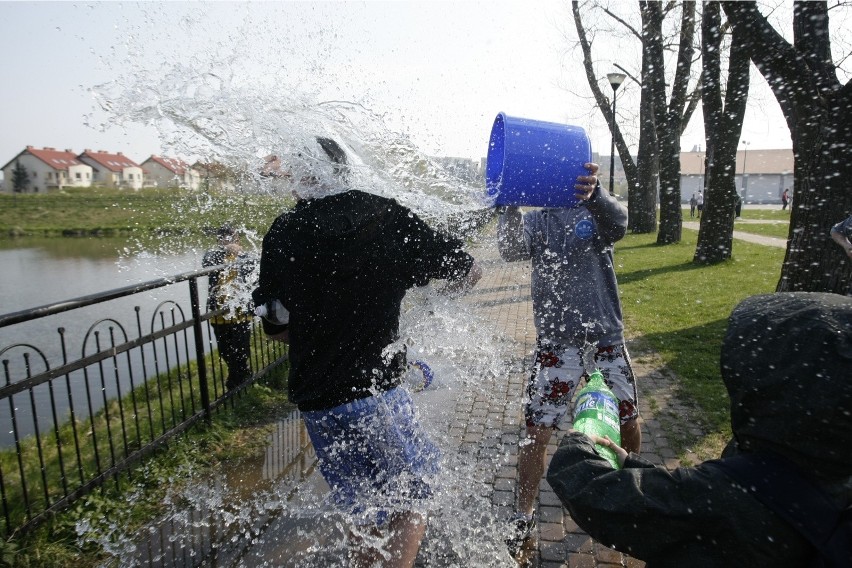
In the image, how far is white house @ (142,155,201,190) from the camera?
3129 mm

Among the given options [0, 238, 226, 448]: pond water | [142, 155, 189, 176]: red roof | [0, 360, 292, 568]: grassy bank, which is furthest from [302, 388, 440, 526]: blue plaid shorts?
[0, 238, 226, 448]: pond water

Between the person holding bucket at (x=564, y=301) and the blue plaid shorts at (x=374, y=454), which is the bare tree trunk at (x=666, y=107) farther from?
the blue plaid shorts at (x=374, y=454)

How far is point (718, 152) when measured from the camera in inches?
469

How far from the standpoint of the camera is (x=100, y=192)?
3953 cm

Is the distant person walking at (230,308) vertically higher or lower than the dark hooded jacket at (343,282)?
lower

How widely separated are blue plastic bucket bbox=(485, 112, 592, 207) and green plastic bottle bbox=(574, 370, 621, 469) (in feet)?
3.44

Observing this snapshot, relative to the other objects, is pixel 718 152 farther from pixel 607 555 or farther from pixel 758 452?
pixel 758 452

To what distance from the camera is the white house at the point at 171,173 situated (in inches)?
123

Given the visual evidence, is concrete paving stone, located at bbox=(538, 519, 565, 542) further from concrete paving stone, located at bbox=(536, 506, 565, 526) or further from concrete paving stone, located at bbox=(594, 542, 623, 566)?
concrete paving stone, located at bbox=(594, 542, 623, 566)

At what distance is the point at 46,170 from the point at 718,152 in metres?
66.6

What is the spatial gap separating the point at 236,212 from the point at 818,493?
405 cm

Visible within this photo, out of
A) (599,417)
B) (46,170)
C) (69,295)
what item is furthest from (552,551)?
(46,170)

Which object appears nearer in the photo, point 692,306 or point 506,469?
point 506,469

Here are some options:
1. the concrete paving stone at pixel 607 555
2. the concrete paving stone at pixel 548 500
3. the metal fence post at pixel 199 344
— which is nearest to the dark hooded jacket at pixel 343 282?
the concrete paving stone at pixel 607 555
